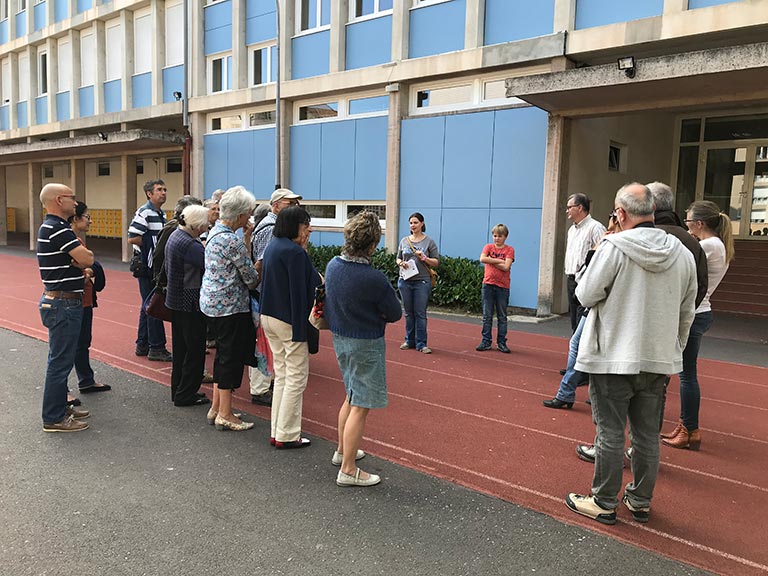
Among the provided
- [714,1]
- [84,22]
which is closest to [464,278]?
[714,1]

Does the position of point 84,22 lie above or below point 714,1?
above

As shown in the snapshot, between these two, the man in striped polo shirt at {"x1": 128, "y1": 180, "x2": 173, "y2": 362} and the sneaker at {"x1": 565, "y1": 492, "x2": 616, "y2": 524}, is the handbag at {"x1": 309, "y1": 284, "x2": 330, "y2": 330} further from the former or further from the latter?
the man in striped polo shirt at {"x1": 128, "y1": 180, "x2": 173, "y2": 362}

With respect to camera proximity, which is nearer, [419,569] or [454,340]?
[419,569]

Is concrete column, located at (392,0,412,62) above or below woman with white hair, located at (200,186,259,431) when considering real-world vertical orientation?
above

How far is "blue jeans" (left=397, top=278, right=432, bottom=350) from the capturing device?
26.1 ft

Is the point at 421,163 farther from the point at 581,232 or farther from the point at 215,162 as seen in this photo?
the point at 215,162

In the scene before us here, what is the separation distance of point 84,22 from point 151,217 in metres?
19.5

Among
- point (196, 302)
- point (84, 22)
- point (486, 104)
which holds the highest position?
point (84, 22)

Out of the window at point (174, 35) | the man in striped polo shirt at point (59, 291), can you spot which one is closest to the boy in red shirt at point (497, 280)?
the man in striped polo shirt at point (59, 291)

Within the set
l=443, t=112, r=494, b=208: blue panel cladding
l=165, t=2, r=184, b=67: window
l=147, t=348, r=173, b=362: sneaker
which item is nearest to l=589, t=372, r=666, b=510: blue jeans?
l=147, t=348, r=173, b=362: sneaker

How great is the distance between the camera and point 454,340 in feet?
29.3

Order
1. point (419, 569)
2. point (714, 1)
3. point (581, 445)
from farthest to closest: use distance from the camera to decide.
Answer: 1. point (714, 1)
2. point (581, 445)
3. point (419, 569)

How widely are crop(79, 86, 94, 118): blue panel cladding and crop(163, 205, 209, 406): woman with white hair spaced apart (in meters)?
20.2

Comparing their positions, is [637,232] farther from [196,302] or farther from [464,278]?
[464,278]
